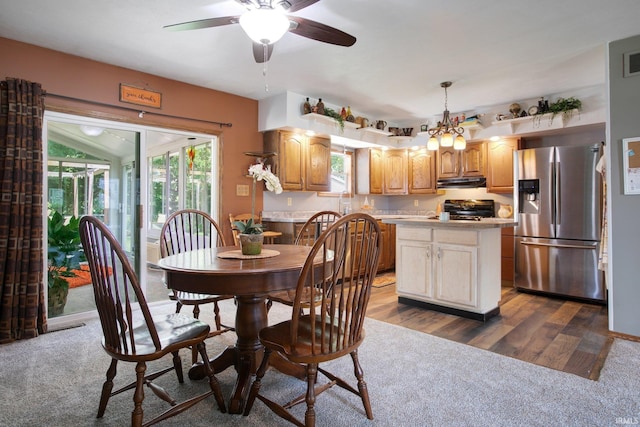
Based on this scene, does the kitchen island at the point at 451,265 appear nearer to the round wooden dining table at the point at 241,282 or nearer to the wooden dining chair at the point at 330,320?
the round wooden dining table at the point at 241,282

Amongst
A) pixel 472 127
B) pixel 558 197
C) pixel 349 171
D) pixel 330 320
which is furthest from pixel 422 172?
pixel 330 320

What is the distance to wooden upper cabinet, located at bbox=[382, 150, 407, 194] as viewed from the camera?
20.0ft

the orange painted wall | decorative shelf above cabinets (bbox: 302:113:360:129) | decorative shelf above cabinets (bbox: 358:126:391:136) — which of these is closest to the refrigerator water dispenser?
decorative shelf above cabinets (bbox: 358:126:391:136)

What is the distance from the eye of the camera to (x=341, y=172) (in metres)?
6.11

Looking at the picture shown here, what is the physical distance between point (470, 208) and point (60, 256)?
5.20m

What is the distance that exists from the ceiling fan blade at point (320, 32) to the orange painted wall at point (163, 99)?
2.21 metres

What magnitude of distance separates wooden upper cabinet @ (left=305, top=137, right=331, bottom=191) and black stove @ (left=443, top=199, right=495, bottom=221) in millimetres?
1923

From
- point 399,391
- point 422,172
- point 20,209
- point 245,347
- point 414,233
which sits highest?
point 422,172

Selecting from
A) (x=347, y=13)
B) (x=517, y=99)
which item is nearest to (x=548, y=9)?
(x=347, y=13)

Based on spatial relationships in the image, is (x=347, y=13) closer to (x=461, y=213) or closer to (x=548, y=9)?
(x=548, y=9)

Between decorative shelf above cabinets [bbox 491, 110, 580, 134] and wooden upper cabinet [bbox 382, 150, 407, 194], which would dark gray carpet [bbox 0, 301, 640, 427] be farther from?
wooden upper cabinet [bbox 382, 150, 407, 194]

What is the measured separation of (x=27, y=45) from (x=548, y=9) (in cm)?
408

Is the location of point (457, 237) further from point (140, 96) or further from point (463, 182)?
point (140, 96)

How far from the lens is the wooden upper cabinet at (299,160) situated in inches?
182
